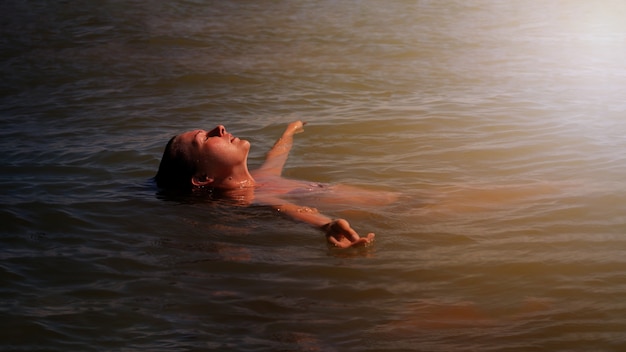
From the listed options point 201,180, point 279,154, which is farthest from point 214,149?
→ point 279,154

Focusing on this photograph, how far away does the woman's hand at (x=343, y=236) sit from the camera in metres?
5.74

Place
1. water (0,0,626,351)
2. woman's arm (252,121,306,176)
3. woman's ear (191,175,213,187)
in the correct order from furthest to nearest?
woman's arm (252,121,306,176)
woman's ear (191,175,213,187)
water (0,0,626,351)

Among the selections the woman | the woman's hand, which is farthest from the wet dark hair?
the woman's hand

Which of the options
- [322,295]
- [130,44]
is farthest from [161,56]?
[322,295]

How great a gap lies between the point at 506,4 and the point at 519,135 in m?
10.4

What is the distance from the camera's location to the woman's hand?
5742 millimetres

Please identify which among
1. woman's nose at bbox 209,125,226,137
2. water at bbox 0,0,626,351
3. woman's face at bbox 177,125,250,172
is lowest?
water at bbox 0,0,626,351

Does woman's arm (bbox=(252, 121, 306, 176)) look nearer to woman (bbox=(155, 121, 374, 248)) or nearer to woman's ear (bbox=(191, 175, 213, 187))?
woman (bbox=(155, 121, 374, 248))

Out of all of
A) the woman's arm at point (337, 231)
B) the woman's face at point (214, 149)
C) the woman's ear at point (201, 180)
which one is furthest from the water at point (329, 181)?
the woman's face at point (214, 149)

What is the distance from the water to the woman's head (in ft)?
0.97

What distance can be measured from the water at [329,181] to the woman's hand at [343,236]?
15 cm

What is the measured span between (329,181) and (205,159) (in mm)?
1387

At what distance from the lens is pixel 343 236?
19.1 feet

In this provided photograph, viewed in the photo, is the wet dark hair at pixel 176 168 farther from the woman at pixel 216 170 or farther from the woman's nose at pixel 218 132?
the woman's nose at pixel 218 132
